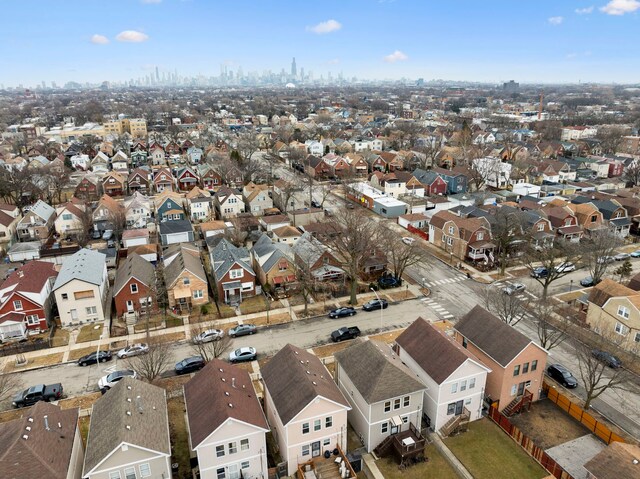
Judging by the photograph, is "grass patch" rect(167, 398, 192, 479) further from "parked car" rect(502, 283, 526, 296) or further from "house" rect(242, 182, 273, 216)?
"house" rect(242, 182, 273, 216)

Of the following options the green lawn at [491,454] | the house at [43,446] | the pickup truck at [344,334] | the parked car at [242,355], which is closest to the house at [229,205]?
the pickup truck at [344,334]

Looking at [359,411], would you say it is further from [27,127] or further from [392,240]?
[27,127]

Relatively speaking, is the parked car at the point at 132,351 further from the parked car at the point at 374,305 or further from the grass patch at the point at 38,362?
the parked car at the point at 374,305

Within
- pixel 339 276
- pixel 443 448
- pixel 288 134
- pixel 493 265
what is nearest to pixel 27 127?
pixel 288 134

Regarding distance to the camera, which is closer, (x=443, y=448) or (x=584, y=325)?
(x=443, y=448)

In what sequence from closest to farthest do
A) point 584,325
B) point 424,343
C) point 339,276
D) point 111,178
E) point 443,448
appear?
point 443,448
point 424,343
point 584,325
point 339,276
point 111,178

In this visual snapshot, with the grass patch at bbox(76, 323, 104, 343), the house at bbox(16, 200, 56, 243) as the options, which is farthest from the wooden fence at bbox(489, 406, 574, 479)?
the house at bbox(16, 200, 56, 243)
